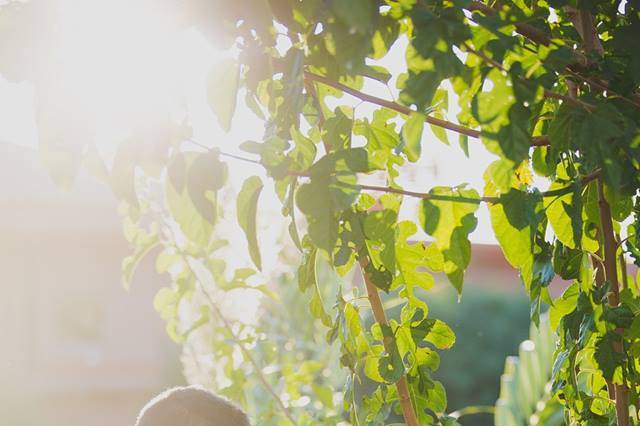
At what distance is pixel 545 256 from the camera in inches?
33.9

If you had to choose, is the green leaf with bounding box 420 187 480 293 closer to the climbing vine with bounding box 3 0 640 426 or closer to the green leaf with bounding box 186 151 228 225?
the climbing vine with bounding box 3 0 640 426

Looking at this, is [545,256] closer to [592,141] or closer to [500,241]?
[500,241]

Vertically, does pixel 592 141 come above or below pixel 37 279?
above

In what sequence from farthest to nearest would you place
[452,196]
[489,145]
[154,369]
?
[154,369]
[452,196]
[489,145]

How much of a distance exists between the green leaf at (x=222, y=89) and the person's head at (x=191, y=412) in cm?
110

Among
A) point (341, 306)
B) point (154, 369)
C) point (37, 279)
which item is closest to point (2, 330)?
point (37, 279)

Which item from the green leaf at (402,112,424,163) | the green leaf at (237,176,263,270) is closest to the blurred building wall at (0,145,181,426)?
the green leaf at (237,176,263,270)

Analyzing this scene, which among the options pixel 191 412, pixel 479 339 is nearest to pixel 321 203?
pixel 191 412

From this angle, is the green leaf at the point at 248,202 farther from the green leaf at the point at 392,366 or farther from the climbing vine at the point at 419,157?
the green leaf at the point at 392,366

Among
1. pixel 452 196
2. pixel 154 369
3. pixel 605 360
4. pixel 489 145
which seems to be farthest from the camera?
pixel 154 369

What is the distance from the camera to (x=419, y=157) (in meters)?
0.65

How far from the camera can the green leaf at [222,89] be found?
0.69 m

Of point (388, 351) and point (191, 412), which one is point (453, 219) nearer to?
point (388, 351)

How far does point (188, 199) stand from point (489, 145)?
214mm
